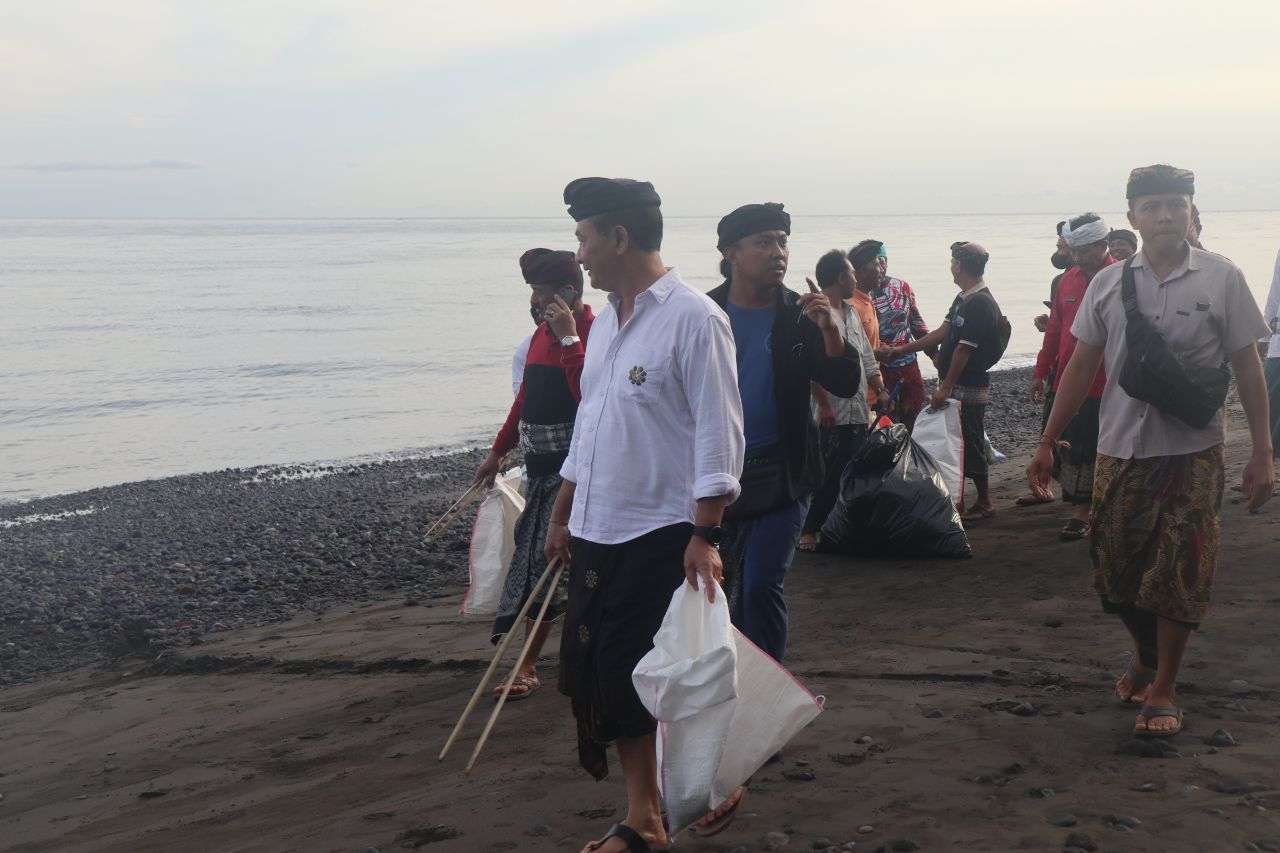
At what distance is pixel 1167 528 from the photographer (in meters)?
4.07

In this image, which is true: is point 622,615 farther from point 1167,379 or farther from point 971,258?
point 971,258

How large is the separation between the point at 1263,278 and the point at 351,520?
36.3m

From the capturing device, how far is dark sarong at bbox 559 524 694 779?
3.29 m

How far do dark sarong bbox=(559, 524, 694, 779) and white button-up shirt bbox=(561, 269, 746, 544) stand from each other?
0.20 ft

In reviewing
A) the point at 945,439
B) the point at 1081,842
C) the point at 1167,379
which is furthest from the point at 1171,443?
the point at 945,439

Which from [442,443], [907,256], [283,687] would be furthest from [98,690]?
[907,256]

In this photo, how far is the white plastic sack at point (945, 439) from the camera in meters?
7.47

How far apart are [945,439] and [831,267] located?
152 cm

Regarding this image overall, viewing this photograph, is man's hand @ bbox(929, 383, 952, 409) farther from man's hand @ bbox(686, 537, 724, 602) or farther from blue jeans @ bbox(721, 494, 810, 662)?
man's hand @ bbox(686, 537, 724, 602)

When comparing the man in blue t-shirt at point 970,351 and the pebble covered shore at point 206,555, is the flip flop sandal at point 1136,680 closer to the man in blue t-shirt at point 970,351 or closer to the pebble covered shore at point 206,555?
the man in blue t-shirt at point 970,351

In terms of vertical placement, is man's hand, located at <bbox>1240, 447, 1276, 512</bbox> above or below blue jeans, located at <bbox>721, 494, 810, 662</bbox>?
above

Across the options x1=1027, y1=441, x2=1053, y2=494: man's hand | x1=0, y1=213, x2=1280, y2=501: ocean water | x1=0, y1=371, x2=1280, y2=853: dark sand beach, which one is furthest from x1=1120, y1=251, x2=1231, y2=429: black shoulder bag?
x1=0, y1=213, x2=1280, y2=501: ocean water

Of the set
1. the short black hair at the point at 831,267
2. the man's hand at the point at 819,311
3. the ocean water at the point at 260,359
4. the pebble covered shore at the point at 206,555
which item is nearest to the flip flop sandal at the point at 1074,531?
the short black hair at the point at 831,267

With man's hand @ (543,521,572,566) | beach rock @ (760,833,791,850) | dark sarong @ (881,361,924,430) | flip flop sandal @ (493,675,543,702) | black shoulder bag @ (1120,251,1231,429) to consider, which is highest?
black shoulder bag @ (1120,251,1231,429)
